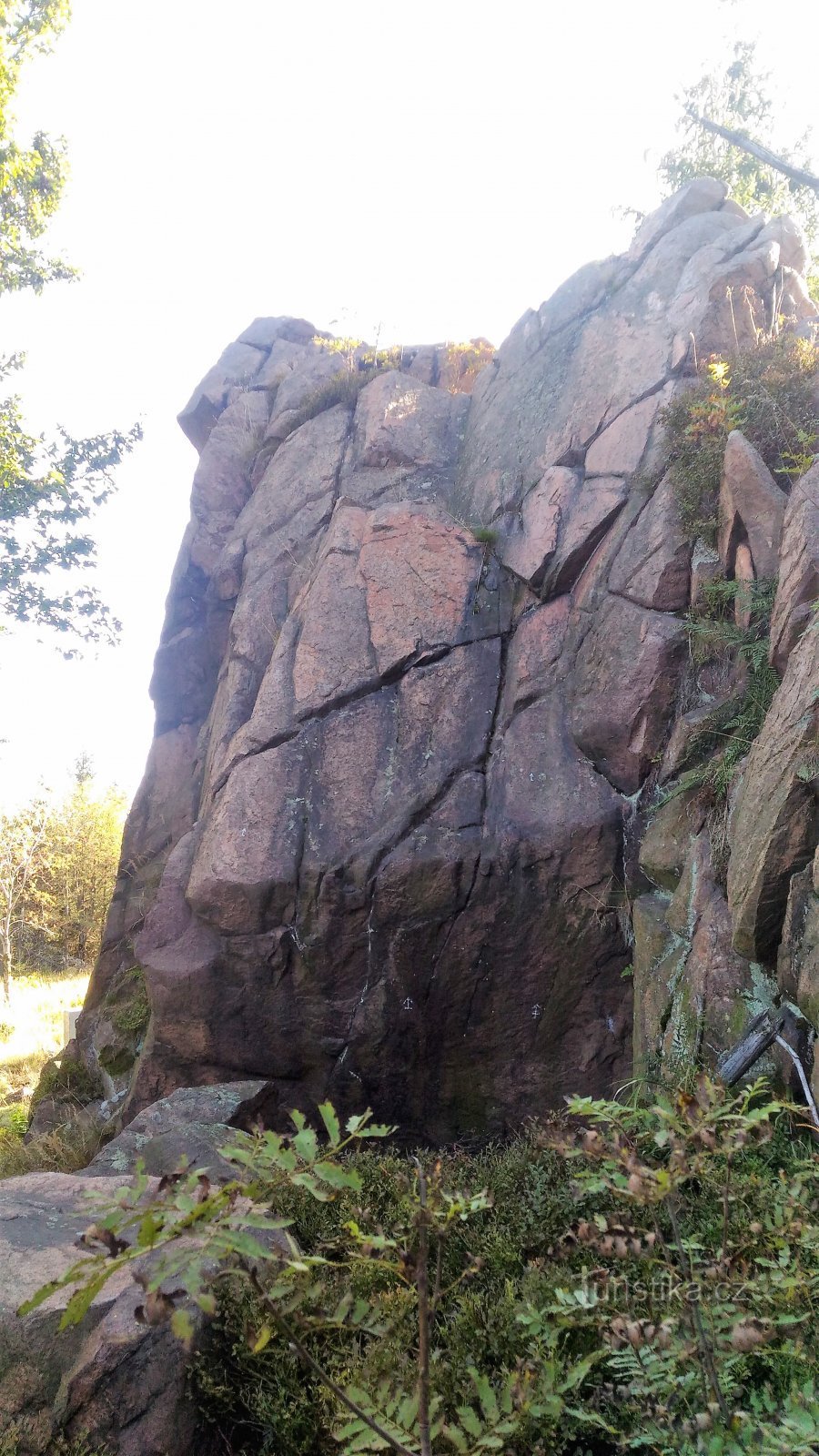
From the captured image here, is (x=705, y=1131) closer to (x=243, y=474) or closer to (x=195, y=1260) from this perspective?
(x=195, y=1260)

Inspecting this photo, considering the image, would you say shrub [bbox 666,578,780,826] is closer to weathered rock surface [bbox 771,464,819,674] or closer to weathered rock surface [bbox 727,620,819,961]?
weathered rock surface [bbox 771,464,819,674]

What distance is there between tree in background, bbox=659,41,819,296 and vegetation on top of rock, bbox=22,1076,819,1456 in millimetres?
18380

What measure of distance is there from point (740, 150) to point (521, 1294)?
20690 mm

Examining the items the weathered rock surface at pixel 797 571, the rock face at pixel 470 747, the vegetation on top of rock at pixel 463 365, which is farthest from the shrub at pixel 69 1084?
the vegetation on top of rock at pixel 463 365

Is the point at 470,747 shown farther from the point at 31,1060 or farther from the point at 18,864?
the point at 18,864

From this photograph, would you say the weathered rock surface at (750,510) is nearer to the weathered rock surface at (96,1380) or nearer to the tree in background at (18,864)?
the weathered rock surface at (96,1380)

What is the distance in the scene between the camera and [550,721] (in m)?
6.76

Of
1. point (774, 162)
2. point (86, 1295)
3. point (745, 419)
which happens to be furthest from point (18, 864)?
point (86, 1295)

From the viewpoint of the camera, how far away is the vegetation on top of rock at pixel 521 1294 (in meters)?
1.71

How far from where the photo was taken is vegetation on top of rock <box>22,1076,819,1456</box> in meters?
1.71

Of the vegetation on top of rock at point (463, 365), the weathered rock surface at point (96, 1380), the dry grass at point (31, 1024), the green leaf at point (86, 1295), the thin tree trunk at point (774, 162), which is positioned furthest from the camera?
the dry grass at point (31, 1024)

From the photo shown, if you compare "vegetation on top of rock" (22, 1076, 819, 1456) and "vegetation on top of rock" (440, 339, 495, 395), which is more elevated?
"vegetation on top of rock" (440, 339, 495, 395)

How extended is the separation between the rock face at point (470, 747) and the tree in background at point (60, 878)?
14.0 meters

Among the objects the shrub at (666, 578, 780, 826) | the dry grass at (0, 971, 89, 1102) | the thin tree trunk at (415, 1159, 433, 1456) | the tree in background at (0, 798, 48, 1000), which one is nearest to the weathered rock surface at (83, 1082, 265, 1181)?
the thin tree trunk at (415, 1159, 433, 1456)
